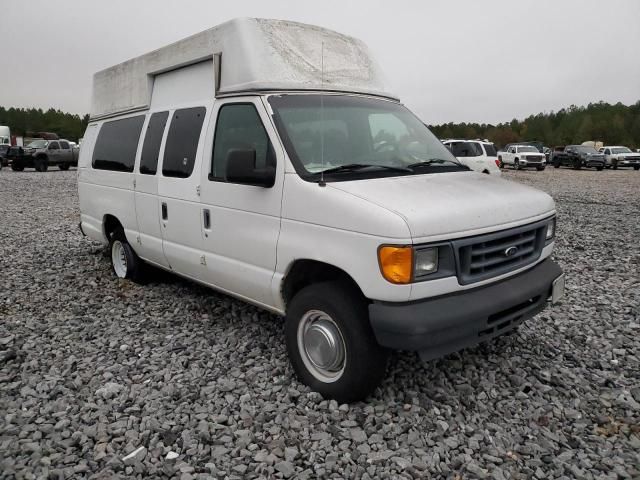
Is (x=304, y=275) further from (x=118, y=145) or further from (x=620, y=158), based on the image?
(x=620, y=158)

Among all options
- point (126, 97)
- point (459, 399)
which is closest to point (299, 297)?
point (459, 399)

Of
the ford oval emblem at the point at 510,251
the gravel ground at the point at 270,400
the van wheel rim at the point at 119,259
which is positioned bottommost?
the gravel ground at the point at 270,400

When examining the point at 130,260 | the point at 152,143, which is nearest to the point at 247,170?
the point at 152,143

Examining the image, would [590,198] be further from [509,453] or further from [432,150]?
[509,453]

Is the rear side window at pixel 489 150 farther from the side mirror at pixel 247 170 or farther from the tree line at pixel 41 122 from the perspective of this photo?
the tree line at pixel 41 122

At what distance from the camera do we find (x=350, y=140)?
375 cm

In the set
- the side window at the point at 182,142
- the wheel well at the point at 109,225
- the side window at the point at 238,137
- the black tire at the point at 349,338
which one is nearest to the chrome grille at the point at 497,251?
the black tire at the point at 349,338

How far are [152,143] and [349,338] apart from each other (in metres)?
3.18

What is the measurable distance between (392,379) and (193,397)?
4.80 feet

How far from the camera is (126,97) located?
5695 mm

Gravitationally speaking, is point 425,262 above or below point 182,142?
below

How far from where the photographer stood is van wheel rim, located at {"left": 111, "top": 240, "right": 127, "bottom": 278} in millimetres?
6080

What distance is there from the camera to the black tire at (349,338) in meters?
3.08

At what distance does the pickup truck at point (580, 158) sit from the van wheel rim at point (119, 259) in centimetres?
3597
